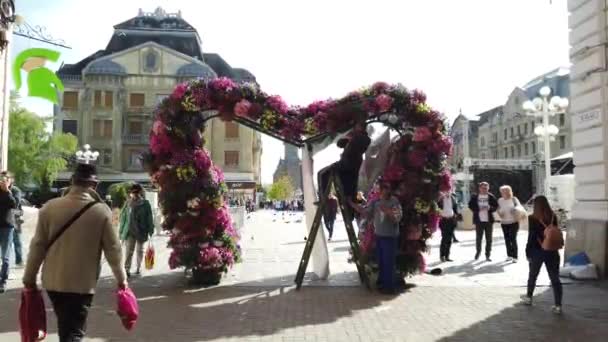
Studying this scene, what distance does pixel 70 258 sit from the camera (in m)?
4.60

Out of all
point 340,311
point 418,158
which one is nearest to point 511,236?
point 418,158

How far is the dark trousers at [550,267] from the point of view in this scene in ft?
25.9

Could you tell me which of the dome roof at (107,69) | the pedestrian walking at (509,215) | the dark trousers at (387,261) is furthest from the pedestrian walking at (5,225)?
the dome roof at (107,69)

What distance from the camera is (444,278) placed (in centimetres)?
1114

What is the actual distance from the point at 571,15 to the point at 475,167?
115ft

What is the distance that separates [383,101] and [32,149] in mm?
46436

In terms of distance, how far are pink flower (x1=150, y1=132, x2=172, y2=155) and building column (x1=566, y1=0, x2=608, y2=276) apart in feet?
26.4

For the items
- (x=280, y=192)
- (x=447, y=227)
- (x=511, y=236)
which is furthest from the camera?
(x=280, y=192)

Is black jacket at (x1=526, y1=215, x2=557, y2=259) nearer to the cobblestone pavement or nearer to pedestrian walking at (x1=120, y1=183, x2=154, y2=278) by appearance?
the cobblestone pavement

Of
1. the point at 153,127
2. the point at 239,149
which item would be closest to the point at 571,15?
the point at 153,127

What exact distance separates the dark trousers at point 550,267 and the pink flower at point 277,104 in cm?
495

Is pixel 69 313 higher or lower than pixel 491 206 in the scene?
lower

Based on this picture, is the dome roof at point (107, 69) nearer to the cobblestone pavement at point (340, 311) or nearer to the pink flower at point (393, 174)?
the cobblestone pavement at point (340, 311)

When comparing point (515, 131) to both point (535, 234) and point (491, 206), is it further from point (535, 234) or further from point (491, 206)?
point (535, 234)
